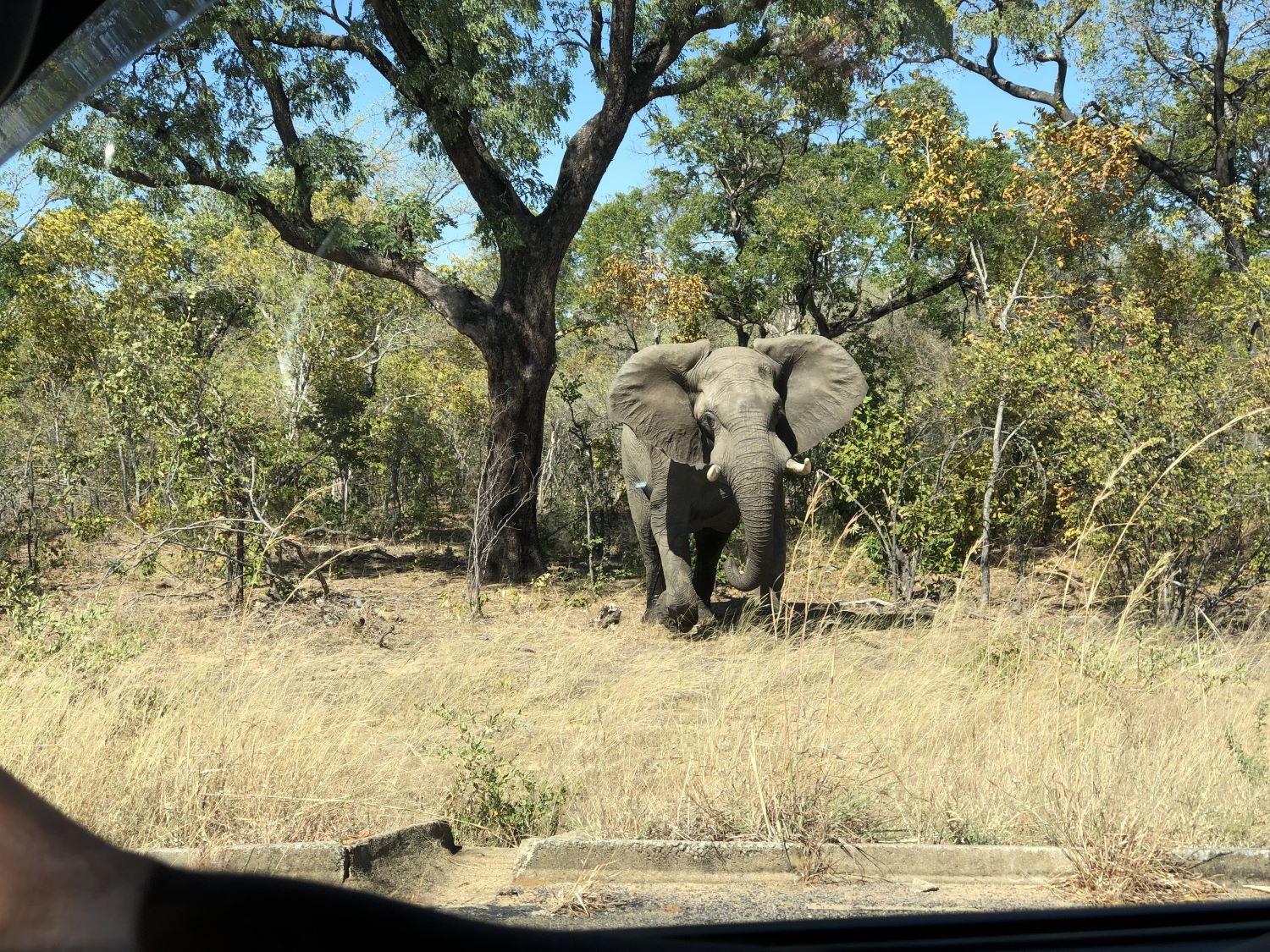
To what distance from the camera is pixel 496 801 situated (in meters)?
5.08

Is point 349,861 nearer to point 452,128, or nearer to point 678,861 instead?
point 678,861

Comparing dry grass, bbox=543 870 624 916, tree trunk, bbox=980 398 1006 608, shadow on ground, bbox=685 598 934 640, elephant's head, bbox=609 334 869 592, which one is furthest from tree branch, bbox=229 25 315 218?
dry grass, bbox=543 870 624 916

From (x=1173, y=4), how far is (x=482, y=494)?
1658cm

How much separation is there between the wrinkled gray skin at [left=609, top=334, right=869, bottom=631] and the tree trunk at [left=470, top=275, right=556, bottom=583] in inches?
192

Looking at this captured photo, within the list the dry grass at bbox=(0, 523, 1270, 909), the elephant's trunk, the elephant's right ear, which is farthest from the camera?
the elephant's right ear

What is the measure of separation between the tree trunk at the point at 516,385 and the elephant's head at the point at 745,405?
5.38m

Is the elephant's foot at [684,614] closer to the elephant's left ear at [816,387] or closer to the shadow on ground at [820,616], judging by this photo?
the shadow on ground at [820,616]

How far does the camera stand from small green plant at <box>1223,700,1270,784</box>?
4929 millimetres

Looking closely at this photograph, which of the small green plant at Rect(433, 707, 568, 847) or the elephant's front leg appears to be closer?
the small green plant at Rect(433, 707, 568, 847)

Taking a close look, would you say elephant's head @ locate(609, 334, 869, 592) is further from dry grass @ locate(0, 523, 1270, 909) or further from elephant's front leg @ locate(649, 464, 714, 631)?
dry grass @ locate(0, 523, 1270, 909)

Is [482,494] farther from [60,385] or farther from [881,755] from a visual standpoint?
[881,755]

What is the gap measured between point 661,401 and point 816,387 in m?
1.46

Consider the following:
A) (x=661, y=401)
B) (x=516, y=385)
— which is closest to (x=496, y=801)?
(x=661, y=401)

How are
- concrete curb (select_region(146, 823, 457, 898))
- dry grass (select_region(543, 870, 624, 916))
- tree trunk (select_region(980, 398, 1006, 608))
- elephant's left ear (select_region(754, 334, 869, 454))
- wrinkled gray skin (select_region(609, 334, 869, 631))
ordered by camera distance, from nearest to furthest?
dry grass (select_region(543, 870, 624, 916)) → concrete curb (select_region(146, 823, 457, 898)) → wrinkled gray skin (select_region(609, 334, 869, 631)) → elephant's left ear (select_region(754, 334, 869, 454)) → tree trunk (select_region(980, 398, 1006, 608))
